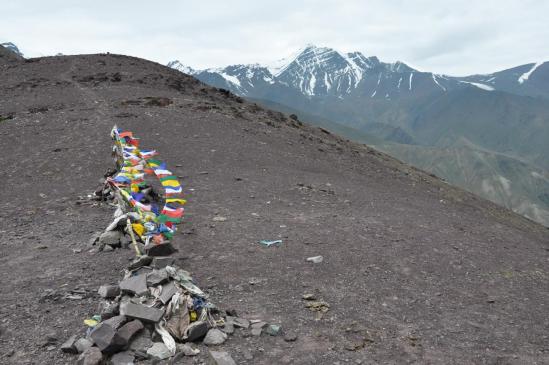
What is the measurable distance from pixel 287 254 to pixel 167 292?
3879 millimetres

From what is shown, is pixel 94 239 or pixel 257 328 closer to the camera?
pixel 257 328

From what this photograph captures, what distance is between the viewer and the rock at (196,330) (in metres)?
6.72

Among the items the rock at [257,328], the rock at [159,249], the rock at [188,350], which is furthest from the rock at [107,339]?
the rock at [159,249]

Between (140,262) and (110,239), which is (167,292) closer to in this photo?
(140,262)

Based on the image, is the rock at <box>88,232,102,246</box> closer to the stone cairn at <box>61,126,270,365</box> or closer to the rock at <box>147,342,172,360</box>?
the stone cairn at <box>61,126,270,365</box>

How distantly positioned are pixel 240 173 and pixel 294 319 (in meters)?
11.1

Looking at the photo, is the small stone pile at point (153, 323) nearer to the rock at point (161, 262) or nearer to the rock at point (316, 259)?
the rock at point (161, 262)

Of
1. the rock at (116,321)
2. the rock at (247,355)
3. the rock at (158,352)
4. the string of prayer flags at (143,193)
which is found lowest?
the rock at (247,355)

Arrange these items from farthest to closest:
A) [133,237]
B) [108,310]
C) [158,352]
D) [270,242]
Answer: [270,242]
[133,237]
[108,310]
[158,352]

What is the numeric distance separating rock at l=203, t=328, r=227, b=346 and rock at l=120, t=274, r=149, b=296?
136 centimetres

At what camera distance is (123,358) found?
615cm

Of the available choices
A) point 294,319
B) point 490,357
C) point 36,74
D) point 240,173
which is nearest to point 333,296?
point 294,319

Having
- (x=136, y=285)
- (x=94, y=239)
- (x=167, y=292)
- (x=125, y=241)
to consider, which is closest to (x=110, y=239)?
(x=125, y=241)

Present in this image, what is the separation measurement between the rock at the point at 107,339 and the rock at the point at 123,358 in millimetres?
100
